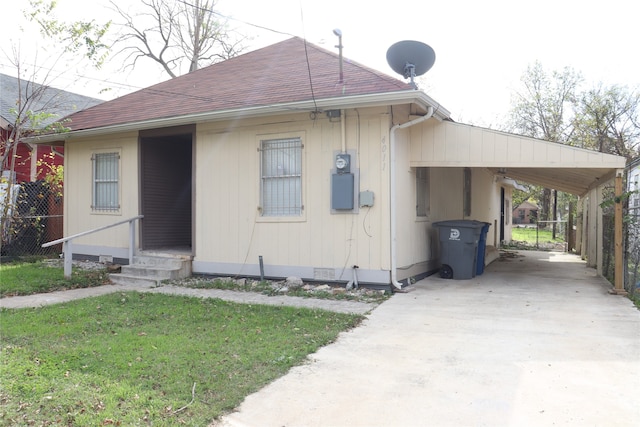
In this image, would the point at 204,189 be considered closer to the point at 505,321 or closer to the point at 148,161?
the point at 148,161

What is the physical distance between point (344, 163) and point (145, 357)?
427 centimetres

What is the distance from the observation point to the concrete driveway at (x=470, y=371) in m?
3.10

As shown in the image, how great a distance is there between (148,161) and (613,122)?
71.4ft

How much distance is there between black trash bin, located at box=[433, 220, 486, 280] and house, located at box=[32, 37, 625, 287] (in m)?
0.36

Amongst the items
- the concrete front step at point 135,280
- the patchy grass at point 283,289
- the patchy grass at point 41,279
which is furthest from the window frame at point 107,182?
the patchy grass at point 283,289

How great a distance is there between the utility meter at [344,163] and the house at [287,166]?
0.02m

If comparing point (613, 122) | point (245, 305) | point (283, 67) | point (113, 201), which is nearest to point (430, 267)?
point (245, 305)

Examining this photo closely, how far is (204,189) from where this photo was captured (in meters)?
8.70

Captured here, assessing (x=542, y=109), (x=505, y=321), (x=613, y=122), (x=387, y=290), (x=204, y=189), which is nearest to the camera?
(x=505, y=321)

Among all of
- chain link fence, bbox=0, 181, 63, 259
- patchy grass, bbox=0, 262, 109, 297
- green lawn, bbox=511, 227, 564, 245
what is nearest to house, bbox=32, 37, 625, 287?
patchy grass, bbox=0, 262, 109, 297

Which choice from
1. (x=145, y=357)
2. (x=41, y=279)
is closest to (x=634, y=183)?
(x=145, y=357)

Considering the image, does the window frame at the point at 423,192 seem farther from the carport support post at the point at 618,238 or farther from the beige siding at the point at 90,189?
the beige siding at the point at 90,189

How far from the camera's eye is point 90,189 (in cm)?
1013

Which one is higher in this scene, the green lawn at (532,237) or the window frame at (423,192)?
the window frame at (423,192)
